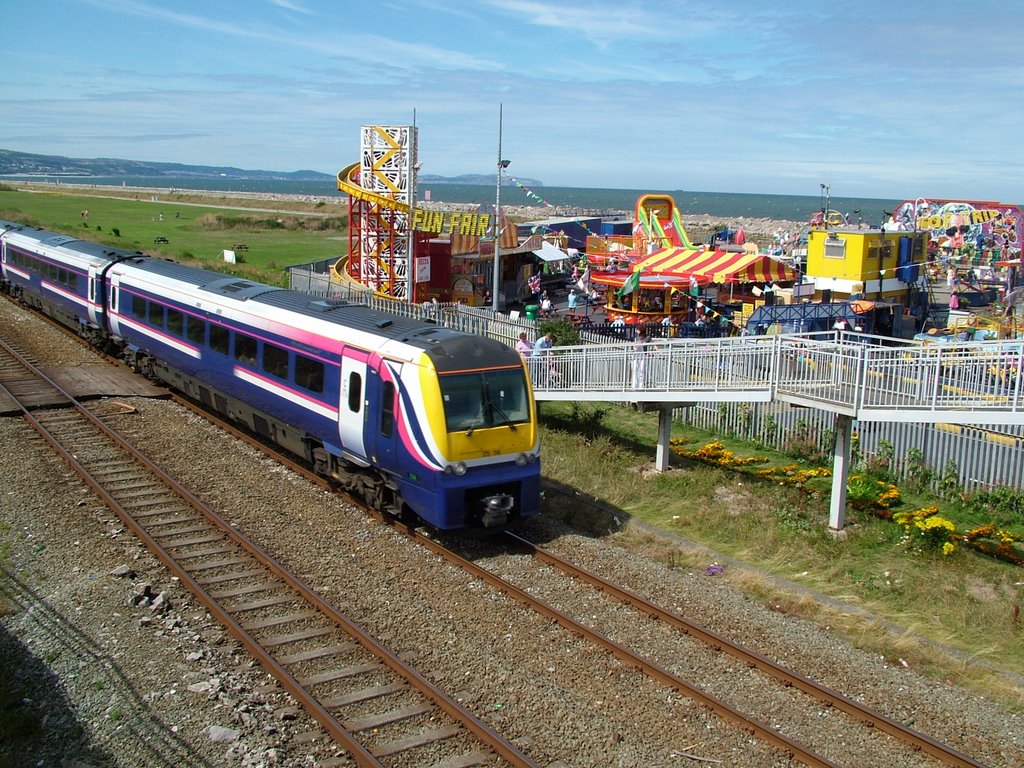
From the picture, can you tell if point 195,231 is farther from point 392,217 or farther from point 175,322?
point 175,322

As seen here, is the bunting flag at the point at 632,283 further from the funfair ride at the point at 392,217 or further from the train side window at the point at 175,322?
the train side window at the point at 175,322

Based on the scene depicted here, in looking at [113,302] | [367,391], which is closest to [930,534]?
[367,391]

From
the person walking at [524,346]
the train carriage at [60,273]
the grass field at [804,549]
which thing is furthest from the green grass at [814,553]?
the train carriage at [60,273]

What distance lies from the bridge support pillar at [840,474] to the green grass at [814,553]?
248 millimetres

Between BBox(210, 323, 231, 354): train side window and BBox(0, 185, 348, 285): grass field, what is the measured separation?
23.0 meters

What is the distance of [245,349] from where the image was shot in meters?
15.5

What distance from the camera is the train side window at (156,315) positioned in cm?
1859

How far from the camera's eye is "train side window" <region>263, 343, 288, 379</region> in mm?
14242

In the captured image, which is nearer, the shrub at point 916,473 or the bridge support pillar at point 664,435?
the shrub at point 916,473

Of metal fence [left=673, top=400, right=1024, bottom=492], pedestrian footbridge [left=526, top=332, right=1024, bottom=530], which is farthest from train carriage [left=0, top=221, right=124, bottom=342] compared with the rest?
metal fence [left=673, top=400, right=1024, bottom=492]

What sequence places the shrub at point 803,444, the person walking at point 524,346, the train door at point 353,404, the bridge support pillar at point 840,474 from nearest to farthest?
the train door at point 353,404 → the bridge support pillar at point 840,474 → the shrub at point 803,444 → the person walking at point 524,346

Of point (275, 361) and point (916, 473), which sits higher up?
point (275, 361)

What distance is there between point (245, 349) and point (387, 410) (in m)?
4.85

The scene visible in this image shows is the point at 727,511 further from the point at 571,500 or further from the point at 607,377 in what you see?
the point at 607,377
